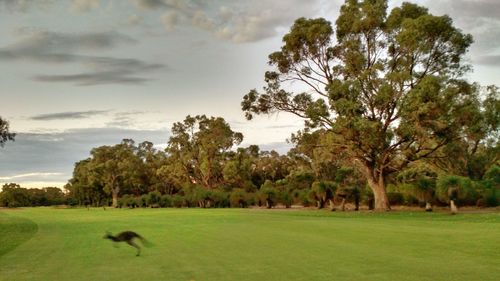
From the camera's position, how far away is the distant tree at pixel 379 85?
4016 cm

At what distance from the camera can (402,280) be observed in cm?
896

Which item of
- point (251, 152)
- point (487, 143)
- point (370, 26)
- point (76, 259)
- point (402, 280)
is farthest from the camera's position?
point (251, 152)

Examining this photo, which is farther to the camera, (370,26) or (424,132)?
(370,26)

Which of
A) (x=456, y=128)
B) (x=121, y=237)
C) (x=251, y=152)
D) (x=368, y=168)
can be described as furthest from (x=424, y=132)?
(x=251, y=152)

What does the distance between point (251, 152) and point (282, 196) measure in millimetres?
29202

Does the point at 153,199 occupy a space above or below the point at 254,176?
below

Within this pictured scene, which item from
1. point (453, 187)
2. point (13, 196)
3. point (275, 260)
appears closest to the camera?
point (275, 260)

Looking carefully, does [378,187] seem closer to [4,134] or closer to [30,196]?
[4,134]

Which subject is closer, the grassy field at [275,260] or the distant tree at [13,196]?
the grassy field at [275,260]

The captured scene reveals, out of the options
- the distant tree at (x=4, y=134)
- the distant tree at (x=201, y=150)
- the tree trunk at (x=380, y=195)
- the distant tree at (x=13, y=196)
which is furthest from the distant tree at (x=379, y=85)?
the distant tree at (x=13, y=196)

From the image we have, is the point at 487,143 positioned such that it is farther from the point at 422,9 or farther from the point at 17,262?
the point at 17,262

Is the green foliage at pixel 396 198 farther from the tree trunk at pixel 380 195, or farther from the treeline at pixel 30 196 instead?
the treeline at pixel 30 196

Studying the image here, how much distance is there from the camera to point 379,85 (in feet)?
134

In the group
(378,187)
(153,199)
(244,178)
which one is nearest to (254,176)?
(244,178)
